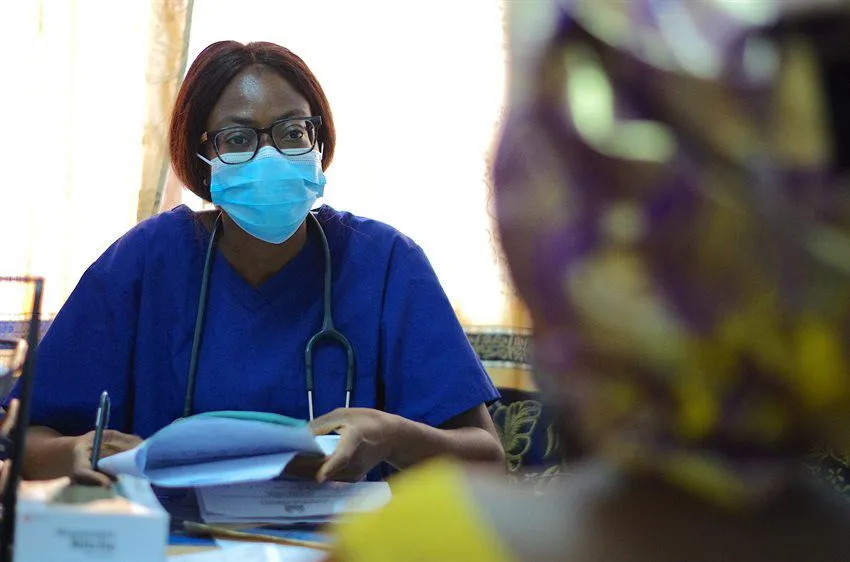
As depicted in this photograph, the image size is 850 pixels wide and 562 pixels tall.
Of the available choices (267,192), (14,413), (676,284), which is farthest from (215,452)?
(676,284)

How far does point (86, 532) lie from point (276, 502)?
39cm

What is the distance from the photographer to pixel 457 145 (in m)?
A: 2.33

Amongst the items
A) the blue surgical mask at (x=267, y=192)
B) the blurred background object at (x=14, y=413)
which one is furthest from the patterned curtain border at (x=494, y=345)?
the blurred background object at (x=14, y=413)

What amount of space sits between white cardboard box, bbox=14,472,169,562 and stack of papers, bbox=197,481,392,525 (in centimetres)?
33

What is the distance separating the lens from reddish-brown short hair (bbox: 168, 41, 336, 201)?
1.51m

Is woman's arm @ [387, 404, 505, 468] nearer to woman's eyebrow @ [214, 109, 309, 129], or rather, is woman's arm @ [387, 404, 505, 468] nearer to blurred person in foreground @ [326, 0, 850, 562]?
woman's eyebrow @ [214, 109, 309, 129]

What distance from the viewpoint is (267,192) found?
57.2 inches

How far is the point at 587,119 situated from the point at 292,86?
1.38 m

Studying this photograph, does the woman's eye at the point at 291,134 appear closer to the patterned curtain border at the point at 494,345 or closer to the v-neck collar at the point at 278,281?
the v-neck collar at the point at 278,281

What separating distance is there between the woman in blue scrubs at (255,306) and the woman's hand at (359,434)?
0.30ft

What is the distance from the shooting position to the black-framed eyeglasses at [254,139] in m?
1.49

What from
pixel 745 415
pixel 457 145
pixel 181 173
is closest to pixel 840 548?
pixel 745 415

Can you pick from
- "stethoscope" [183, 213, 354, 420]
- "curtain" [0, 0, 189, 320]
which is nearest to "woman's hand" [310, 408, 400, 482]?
"stethoscope" [183, 213, 354, 420]

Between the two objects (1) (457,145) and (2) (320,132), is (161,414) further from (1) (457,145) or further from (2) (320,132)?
(1) (457,145)
